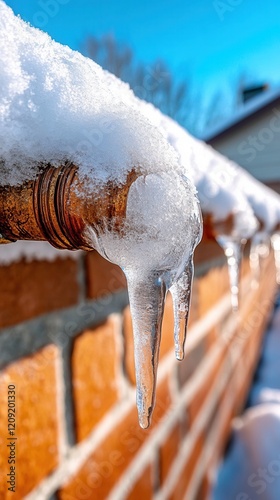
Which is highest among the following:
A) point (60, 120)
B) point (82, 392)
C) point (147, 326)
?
point (60, 120)

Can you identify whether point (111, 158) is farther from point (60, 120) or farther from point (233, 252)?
point (233, 252)

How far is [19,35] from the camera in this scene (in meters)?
0.23

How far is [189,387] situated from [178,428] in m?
0.12

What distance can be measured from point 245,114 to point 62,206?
10116 mm

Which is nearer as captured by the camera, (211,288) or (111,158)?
(111,158)

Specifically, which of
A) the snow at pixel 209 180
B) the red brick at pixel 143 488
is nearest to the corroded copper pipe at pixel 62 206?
the snow at pixel 209 180

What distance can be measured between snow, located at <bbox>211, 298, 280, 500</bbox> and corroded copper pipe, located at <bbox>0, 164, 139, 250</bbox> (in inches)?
48.9

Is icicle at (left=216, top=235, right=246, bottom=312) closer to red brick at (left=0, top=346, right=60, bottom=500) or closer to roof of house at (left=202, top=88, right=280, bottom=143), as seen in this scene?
red brick at (left=0, top=346, right=60, bottom=500)

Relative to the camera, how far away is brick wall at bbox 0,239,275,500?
1.37ft

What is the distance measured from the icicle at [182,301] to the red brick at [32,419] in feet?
0.75

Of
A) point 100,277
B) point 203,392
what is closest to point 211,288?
point 203,392

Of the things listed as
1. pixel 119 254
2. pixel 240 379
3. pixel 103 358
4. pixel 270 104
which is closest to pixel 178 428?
pixel 103 358

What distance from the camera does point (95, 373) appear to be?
1.82 feet

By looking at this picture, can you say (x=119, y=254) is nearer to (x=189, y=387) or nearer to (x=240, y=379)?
(x=189, y=387)
